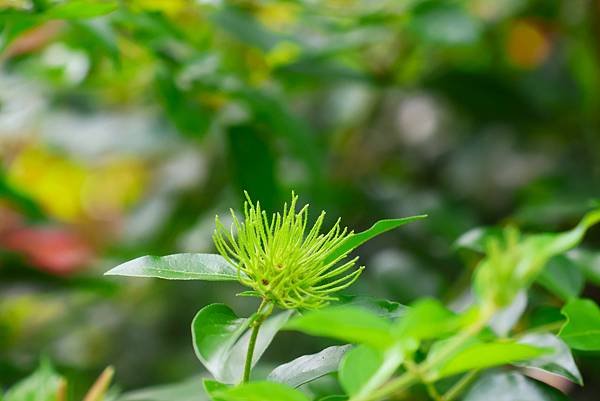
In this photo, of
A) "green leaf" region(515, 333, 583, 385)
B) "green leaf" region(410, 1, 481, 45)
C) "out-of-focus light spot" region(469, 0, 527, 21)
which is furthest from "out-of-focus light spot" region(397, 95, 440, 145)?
"green leaf" region(515, 333, 583, 385)

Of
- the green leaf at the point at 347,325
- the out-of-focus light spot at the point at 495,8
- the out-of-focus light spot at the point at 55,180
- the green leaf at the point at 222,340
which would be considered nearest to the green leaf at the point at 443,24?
the out-of-focus light spot at the point at 495,8

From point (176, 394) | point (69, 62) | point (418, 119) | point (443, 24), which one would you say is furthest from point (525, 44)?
point (176, 394)

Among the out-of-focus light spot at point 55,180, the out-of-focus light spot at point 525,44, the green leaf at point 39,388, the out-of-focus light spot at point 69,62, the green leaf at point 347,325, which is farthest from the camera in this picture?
the out-of-focus light spot at point 55,180

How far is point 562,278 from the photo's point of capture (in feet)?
1.74

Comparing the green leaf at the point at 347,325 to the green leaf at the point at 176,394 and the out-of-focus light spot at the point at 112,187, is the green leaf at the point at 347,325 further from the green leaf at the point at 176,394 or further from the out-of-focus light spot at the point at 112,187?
the out-of-focus light spot at the point at 112,187

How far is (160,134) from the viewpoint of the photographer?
1.11 metres

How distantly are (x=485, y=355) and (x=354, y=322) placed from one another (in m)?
0.05

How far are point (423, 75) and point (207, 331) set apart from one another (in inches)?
36.6

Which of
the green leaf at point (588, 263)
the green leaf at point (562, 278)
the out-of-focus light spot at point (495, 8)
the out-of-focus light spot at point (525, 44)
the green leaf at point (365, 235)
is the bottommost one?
the out-of-focus light spot at point (525, 44)

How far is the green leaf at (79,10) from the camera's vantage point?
52 centimetres

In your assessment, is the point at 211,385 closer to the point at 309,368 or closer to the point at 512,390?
the point at 309,368

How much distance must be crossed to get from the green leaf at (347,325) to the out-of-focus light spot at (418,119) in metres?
1.02

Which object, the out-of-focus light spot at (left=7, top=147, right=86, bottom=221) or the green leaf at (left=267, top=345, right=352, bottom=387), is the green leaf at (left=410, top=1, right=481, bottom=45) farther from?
the out-of-focus light spot at (left=7, top=147, right=86, bottom=221)

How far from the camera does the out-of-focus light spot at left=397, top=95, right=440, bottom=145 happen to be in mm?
1280
